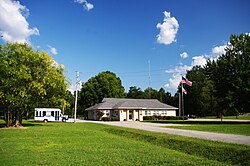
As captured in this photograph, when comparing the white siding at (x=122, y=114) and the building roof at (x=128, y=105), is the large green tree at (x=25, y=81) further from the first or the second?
the building roof at (x=128, y=105)

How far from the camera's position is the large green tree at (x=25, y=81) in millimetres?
27266

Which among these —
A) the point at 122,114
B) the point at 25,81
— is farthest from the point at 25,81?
the point at 122,114

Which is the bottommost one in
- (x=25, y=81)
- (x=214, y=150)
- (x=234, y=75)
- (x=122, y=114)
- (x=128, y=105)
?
(x=214, y=150)

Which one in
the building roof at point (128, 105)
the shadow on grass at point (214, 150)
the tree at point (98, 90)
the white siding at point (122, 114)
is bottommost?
the shadow on grass at point (214, 150)

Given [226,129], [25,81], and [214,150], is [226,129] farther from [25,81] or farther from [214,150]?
[25,81]

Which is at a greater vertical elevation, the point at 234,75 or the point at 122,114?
the point at 234,75

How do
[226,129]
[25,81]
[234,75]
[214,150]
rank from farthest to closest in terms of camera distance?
[234,75], [25,81], [226,129], [214,150]

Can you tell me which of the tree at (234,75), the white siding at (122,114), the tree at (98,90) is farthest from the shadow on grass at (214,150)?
the tree at (98,90)

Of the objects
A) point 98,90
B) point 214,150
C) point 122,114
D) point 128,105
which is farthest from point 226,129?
point 98,90

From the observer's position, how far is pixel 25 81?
93.6 ft

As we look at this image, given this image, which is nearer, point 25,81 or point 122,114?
point 25,81

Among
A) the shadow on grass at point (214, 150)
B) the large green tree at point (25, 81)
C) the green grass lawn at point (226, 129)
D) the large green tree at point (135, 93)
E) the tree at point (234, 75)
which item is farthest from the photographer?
the large green tree at point (135, 93)

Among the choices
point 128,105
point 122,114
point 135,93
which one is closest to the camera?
point 122,114

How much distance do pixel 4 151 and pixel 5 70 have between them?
16756mm
